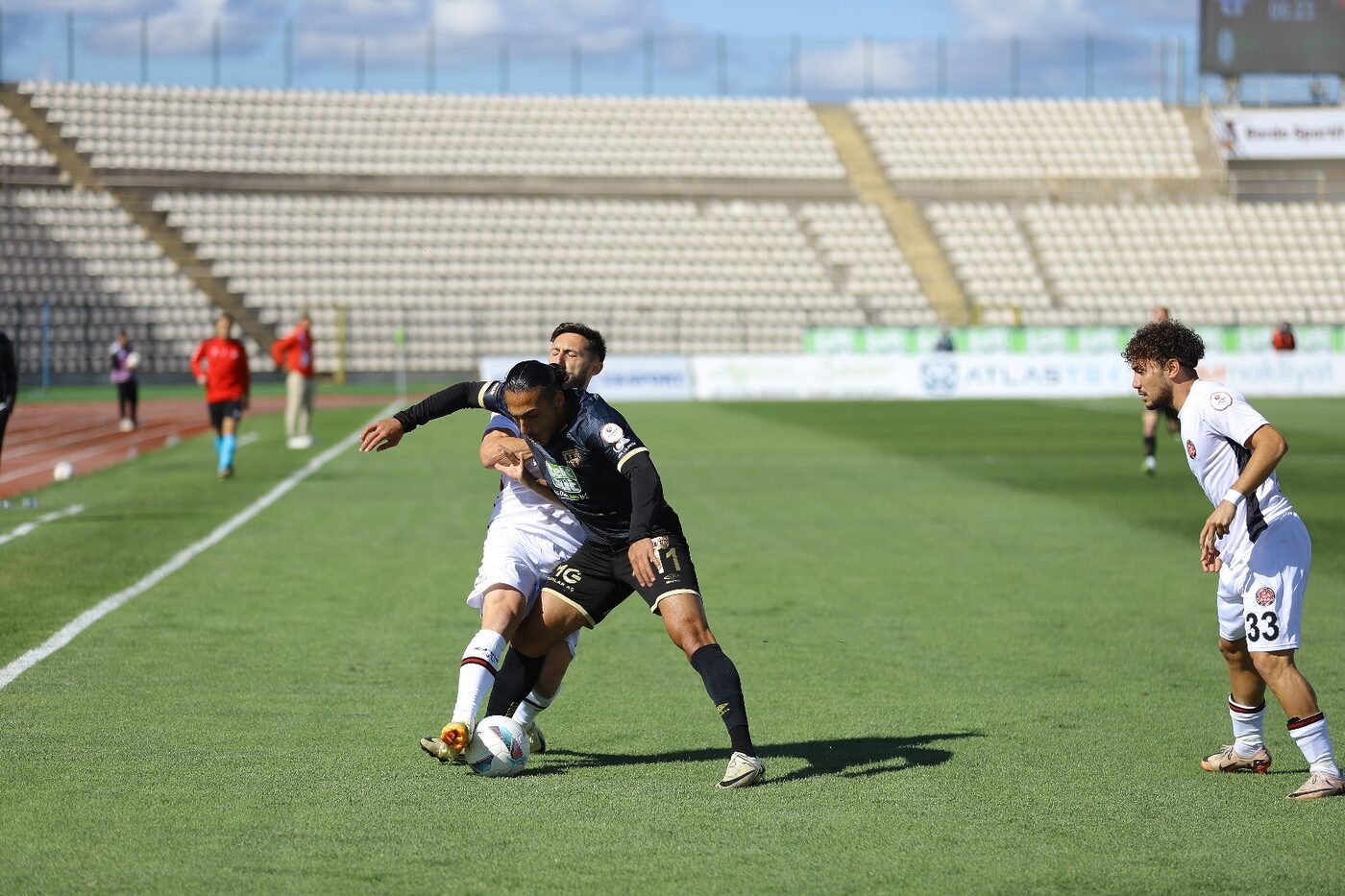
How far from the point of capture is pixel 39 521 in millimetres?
16281

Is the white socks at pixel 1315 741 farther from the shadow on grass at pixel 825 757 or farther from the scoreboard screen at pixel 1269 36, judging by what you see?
the scoreboard screen at pixel 1269 36

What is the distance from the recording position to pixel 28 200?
51.7 metres

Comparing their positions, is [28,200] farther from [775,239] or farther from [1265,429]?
[1265,429]

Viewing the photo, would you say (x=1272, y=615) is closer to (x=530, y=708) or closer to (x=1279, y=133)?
(x=530, y=708)

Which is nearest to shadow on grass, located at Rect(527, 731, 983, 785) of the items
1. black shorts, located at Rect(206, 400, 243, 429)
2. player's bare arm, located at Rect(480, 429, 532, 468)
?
player's bare arm, located at Rect(480, 429, 532, 468)

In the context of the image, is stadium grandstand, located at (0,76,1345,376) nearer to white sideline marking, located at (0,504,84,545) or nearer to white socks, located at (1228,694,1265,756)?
white sideline marking, located at (0,504,84,545)

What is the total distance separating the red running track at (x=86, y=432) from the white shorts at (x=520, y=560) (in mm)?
14198

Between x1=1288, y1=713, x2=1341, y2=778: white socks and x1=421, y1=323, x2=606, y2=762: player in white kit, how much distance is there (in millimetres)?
2995

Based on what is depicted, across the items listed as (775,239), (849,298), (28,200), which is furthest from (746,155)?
(28,200)

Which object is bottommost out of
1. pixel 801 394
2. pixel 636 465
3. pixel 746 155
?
pixel 801 394

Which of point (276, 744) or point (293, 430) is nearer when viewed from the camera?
point (276, 744)

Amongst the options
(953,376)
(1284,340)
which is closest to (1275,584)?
(953,376)

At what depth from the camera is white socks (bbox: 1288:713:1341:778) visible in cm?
636

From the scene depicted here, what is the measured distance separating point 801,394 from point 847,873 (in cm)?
3787
